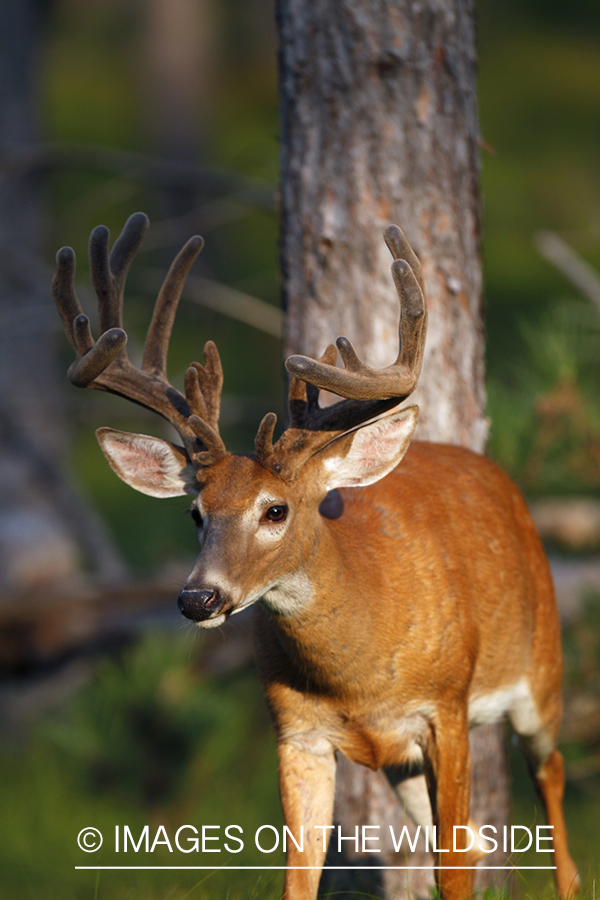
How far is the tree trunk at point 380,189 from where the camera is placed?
156 inches

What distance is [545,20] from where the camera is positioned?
93.4 ft

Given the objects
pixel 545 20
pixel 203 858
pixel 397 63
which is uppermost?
pixel 545 20

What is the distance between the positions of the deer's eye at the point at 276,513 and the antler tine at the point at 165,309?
719 mm

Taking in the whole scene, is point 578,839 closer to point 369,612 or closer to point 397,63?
point 369,612

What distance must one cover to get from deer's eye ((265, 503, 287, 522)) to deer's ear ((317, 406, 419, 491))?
233 millimetres

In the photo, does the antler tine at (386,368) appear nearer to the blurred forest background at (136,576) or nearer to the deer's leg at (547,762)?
the blurred forest background at (136,576)

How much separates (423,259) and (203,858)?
12.3 ft

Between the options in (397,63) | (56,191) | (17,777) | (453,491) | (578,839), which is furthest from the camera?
(56,191)

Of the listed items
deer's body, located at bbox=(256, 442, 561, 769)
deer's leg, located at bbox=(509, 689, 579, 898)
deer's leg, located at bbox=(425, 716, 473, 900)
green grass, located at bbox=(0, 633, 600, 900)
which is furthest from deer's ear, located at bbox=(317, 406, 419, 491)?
green grass, located at bbox=(0, 633, 600, 900)

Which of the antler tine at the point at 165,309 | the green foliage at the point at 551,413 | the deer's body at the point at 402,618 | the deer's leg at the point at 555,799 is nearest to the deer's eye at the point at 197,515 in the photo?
the deer's body at the point at 402,618

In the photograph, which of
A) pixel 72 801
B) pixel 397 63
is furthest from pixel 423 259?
pixel 72 801

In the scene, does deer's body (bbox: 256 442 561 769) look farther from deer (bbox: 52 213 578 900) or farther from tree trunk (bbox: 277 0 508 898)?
tree trunk (bbox: 277 0 508 898)

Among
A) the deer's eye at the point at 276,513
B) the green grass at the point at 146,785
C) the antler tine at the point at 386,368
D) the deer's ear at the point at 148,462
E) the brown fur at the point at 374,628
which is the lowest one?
the green grass at the point at 146,785

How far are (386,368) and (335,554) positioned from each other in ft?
1.92
